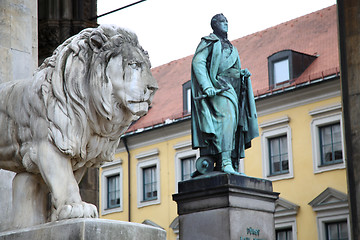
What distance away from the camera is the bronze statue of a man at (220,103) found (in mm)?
13375

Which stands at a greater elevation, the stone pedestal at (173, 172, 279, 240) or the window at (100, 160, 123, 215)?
the window at (100, 160, 123, 215)

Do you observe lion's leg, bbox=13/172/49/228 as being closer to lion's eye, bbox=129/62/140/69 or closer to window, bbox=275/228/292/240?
lion's eye, bbox=129/62/140/69

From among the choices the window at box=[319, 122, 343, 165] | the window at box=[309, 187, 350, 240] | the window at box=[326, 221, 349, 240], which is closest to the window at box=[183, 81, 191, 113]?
the window at box=[319, 122, 343, 165]

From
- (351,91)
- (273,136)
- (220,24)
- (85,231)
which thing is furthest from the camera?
(273,136)

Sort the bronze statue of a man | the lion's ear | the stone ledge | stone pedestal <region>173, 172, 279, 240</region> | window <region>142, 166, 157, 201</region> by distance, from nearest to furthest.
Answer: the lion's ear, stone pedestal <region>173, 172, 279, 240</region>, the stone ledge, the bronze statue of a man, window <region>142, 166, 157, 201</region>

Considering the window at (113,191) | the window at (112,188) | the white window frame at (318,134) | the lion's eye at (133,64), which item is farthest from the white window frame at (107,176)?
the lion's eye at (133,64)

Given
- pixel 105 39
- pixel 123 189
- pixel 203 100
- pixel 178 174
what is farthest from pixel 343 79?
pixel 123 189

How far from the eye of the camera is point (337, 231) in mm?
29391

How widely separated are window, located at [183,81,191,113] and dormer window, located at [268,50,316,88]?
4021 mm

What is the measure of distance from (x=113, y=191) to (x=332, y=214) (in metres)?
11.5

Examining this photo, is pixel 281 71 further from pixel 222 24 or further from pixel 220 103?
pixel 220 103

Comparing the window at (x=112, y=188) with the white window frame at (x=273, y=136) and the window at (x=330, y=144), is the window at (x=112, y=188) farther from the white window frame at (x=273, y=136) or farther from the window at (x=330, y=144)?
the window at (x=330, y=144)

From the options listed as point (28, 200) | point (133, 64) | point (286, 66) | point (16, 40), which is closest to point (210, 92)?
point (16, 40)

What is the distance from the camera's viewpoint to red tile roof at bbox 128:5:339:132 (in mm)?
31578
